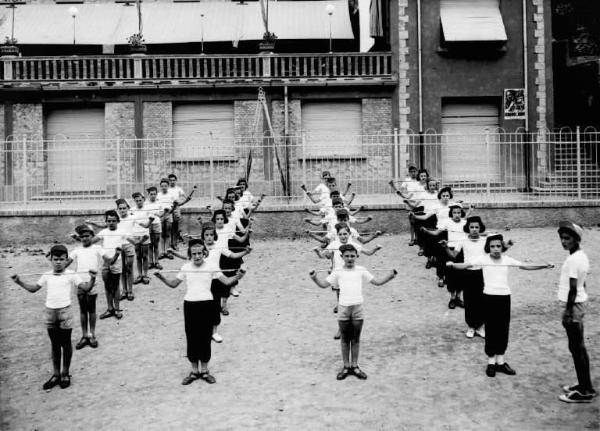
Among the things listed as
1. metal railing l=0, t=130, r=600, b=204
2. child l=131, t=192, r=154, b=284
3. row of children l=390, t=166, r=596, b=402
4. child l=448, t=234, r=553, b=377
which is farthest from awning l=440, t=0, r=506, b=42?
child l=448, t=234, r=553, b=377

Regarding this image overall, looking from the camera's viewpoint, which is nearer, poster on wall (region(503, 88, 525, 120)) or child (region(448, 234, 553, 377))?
child (region(448, 234, 553, 377))

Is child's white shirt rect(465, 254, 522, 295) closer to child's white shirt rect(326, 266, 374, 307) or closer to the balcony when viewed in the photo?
child's white shirt rect(326, 266, 374, 307)

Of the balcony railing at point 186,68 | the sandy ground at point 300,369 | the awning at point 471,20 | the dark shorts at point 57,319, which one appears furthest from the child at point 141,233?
the awning at point 471,20

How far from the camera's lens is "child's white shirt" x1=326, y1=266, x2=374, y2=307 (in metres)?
7.03

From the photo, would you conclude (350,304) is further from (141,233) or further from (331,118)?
(331,118)

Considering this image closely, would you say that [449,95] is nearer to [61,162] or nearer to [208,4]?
[208,4]

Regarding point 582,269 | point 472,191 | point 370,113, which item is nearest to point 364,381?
point 582,269

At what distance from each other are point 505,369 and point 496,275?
0.97 meters

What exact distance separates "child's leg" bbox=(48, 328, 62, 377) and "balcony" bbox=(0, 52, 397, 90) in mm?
14027

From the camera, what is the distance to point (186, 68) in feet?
67.3

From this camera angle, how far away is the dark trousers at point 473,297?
8.10 metres

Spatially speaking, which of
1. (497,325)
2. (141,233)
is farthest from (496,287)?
(141,233)

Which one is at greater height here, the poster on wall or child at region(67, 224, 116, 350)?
the poster on wall

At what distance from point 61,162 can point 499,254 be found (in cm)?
1480
